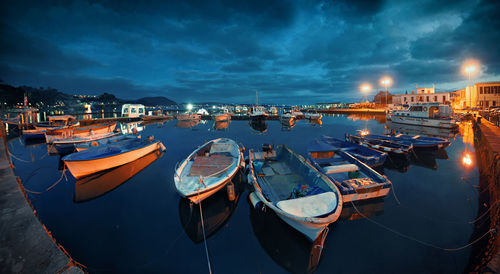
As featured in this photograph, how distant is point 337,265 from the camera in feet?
20.6

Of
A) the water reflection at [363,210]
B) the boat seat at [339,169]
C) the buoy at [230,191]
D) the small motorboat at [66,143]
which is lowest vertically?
the water reflection at [363,210]

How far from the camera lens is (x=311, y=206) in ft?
21.2

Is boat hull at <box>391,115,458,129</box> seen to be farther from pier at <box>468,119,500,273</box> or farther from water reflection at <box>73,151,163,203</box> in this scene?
water reflection at <box>73,151,163,203</box>

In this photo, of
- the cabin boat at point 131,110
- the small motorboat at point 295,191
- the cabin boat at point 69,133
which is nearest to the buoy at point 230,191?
the small motorboat at point 295,191

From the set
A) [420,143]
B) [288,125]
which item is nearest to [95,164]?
[420,143]

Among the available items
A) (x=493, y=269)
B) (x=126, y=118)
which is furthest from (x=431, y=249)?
(x=126, y=118)

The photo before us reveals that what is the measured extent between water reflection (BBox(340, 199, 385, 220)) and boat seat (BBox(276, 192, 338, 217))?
2873 mm

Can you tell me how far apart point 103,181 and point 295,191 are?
1438 cm

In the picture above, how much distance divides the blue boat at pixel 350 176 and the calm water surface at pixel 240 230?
4.07ft

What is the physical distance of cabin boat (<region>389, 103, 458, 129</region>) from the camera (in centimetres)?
3238

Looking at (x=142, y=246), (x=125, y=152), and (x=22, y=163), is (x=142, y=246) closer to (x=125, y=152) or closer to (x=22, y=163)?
(x=125, y=152)

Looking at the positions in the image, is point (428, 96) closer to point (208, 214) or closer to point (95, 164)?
point (208, 214)

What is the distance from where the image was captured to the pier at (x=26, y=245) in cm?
392

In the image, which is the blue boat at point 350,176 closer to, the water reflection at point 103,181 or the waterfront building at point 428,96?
the water reflection at point 103,181
